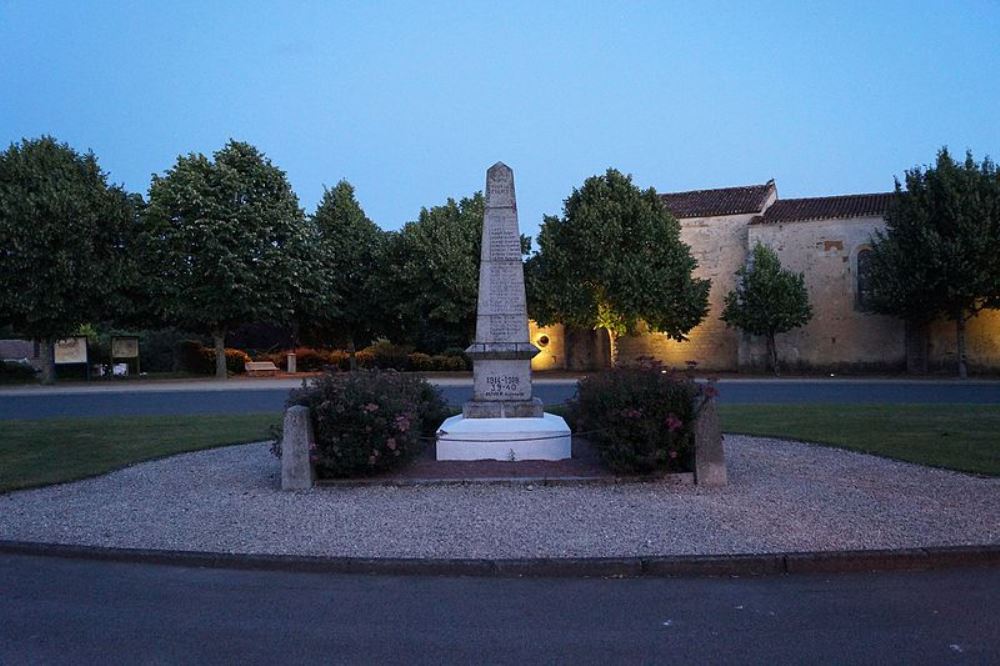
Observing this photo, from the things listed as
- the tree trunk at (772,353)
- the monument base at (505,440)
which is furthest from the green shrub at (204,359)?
the monument base at (505,440)

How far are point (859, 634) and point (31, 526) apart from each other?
24.2 ft

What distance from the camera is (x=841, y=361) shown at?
1561 inches

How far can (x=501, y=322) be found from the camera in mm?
12289

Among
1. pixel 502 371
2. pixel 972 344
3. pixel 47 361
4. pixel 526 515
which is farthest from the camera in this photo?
pixel 47 361

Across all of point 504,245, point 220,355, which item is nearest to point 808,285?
point 220,355

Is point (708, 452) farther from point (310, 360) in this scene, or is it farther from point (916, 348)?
point (310, 360)

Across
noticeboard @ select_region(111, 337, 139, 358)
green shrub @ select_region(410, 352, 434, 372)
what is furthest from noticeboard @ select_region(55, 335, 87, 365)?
green shrub @ select_region(410, 352, 434, 372)

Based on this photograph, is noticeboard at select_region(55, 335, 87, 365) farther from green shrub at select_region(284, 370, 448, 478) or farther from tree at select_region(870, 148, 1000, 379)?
tree at select_region(870, 148, 1000, 379)

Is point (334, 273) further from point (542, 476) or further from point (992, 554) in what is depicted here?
point (992, 554)

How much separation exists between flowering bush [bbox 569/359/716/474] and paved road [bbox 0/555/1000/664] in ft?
11.2

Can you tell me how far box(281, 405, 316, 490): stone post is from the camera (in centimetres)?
1002

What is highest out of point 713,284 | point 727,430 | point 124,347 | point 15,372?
point 713,284

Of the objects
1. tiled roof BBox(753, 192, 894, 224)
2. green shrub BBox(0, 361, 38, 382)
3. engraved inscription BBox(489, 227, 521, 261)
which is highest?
tiled roof BBox(753, 192, 894, 224)

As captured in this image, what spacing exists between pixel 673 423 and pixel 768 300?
29.0 metres
